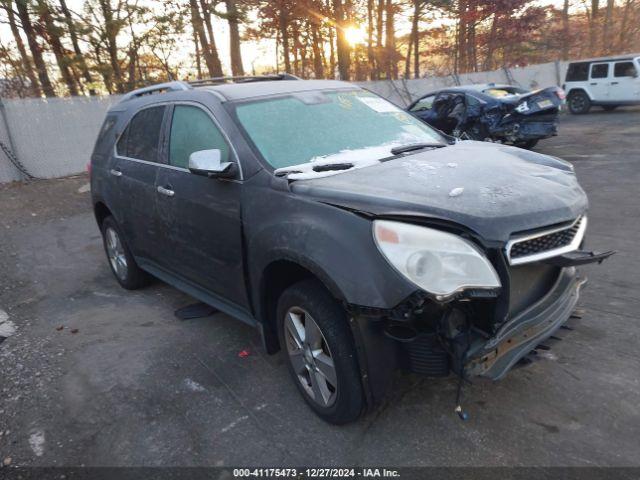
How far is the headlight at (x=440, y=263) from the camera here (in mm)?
2139

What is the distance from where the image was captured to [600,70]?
17688 mm

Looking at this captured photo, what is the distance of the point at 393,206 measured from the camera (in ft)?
7.59

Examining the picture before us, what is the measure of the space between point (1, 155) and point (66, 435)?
1120cm

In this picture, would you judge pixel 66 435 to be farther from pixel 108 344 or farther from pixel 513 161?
pixel 513 161

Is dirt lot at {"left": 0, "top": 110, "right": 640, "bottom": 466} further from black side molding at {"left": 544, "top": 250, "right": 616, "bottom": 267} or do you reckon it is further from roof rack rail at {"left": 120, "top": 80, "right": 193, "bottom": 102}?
roof rack rail at {"left": 120, "top": 80, "right": 193, "bottom": 102}

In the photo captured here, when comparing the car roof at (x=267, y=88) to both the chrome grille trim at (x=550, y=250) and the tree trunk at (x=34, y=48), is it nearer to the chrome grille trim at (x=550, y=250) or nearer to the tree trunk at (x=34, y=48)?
the chrome grille trim at (x=550, y=250)

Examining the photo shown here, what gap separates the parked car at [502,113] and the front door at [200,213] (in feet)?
25.6

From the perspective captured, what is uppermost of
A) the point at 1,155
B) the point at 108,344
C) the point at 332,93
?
the point at 332,93

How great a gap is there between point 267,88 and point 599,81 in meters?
18.5

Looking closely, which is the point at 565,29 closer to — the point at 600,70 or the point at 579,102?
the point at 579,102

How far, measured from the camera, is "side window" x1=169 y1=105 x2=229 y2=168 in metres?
3.30

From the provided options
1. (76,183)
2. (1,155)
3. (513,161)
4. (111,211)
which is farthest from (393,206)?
(1,155)

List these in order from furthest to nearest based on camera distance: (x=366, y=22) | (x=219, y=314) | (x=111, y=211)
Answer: (x=366, y=22), (x=111, y=211), (x=219, y=314)

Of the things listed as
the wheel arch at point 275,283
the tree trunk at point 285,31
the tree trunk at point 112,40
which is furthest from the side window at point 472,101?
the tree trunk at point 285,31
